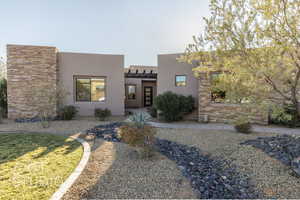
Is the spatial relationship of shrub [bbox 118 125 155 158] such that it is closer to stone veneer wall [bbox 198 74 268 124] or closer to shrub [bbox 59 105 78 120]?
stone veneer wall [bbox 198 74 268 124]

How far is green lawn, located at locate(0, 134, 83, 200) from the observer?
9.89 feet

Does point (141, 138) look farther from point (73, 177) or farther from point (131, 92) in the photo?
point (131, 92)

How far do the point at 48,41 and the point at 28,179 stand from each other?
1171 cm

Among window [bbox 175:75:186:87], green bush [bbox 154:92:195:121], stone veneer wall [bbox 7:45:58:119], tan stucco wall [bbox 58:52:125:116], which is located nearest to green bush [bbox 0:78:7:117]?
stone veneer wall [bbox 7:45:58:119]

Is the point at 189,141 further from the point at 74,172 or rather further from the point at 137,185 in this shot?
the point at 74,172

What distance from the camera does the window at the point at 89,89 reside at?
40.0 ft

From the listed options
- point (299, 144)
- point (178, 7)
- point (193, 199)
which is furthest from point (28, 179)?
point (178, 7)

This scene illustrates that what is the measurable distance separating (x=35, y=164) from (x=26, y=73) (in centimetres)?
979

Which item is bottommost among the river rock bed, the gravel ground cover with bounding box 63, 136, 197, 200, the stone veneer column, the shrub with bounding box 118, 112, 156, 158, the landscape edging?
the gravel ground cover with bounding box 63, 136, 197, 200

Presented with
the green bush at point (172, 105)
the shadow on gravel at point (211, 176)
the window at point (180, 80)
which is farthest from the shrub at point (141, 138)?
the window at point (180, 80)

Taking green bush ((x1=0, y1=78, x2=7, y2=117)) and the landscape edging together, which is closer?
the landscape edging

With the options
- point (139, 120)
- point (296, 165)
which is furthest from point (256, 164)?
point (139, 120)

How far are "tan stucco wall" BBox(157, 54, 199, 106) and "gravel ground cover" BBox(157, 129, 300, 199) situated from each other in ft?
17.3

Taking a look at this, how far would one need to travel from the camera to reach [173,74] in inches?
457
